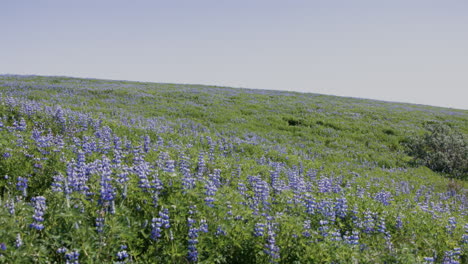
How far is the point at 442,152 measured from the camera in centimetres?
1741

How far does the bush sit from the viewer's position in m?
16.2

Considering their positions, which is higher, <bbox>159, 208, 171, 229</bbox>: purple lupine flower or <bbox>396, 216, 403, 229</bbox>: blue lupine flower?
<bbox>159, 208, 171, 229</bbox>: purple lupine flower

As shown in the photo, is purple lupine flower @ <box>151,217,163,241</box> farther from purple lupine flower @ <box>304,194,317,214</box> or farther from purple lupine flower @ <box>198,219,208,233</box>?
purple lupine flower @ <box>304,194,317,214</box>

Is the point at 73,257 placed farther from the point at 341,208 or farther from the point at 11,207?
the point at 341,208

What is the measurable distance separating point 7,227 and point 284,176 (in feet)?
A: 24.6

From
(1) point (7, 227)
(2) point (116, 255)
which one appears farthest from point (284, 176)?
(1) point (7, 227)

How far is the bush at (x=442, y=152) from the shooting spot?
53.3 ft

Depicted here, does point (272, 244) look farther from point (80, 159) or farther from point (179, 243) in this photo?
point (80, 159)

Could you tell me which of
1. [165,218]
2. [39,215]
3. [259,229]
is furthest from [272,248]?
[39,215]

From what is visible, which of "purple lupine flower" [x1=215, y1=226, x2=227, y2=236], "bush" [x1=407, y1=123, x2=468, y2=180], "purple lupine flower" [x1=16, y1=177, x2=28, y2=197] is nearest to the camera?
"purple lupine flower" [x1=215, y1=226, x2=227, y2=236]

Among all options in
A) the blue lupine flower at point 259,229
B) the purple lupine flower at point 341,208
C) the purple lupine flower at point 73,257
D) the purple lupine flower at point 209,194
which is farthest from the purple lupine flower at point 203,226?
the purple lupine flower at point 341,208

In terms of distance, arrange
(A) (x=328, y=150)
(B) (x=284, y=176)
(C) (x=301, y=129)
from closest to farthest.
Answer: (B) (x=284, y=176)
(A) (x=328, y=150)
(C) (x=301, y=129)

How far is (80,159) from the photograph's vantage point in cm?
584

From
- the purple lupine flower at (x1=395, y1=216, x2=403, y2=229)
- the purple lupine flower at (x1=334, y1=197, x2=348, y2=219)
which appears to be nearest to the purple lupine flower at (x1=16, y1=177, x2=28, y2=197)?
the purple lupine flower at (x1=334, y1=197, x2=348, y2=219)
